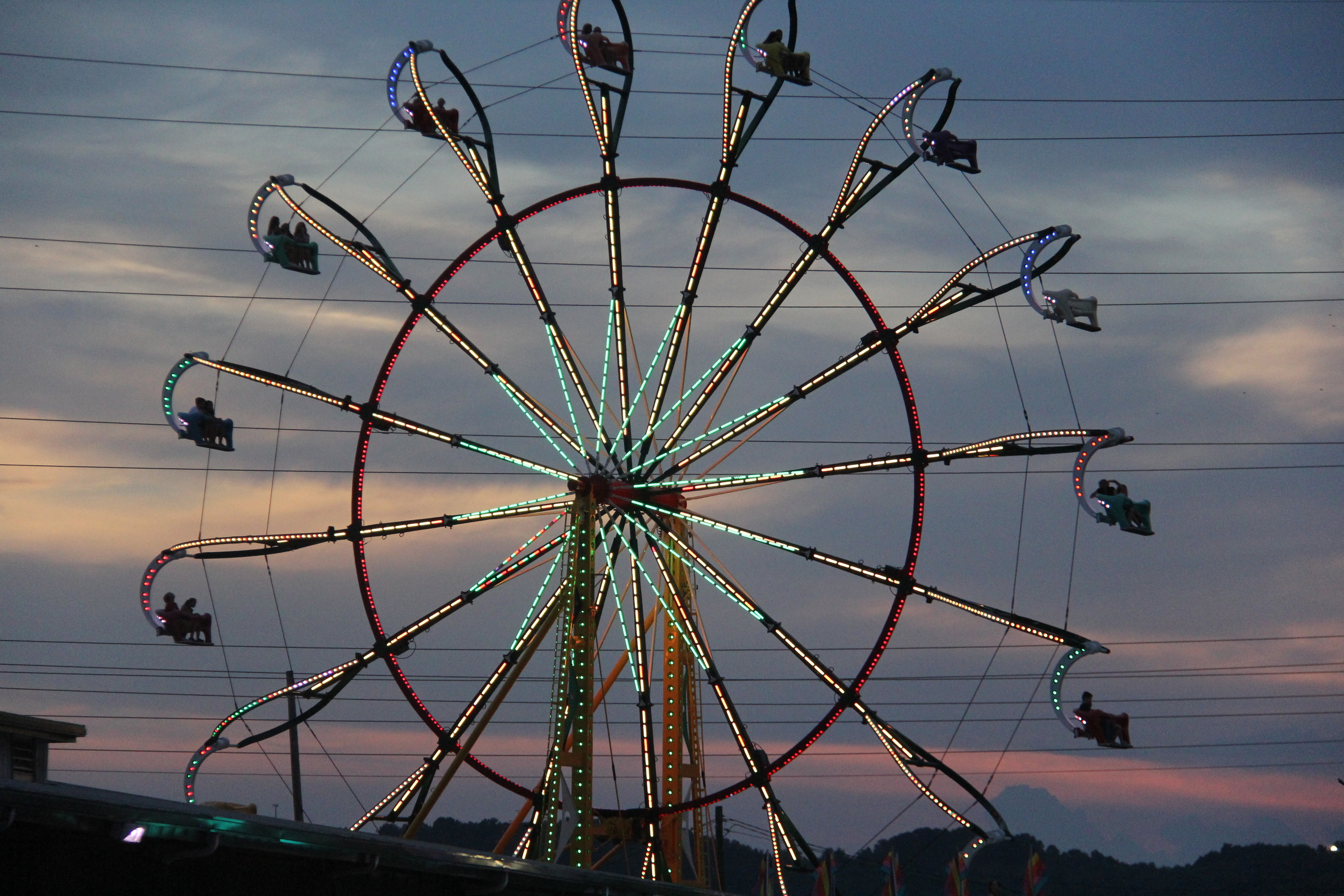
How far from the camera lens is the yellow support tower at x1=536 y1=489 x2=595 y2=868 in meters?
28.3

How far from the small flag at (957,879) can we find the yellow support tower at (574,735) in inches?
287

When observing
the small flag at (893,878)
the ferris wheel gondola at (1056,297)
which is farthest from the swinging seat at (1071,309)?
the small flag at (893,878)

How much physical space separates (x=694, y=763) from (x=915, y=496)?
799 cm

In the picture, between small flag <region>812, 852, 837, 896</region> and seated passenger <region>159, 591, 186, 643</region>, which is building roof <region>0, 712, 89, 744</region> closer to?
seated passenger <region>159, 591, 186, 643</region>

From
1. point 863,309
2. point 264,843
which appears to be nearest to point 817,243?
point 863,309

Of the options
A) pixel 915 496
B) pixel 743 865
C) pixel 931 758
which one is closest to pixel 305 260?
pixel 915 496

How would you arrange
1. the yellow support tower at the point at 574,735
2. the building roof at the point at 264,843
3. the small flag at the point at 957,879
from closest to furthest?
1. the building roof at the point at 264,843
2. the yellow support tower at the point at 574,735
3. the small flag at the point at 957,879

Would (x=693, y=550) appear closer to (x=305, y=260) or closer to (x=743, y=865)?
(x=305, y=260)

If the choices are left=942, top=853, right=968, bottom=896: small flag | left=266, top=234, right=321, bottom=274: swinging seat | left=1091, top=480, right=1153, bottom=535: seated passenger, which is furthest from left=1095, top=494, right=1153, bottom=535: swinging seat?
left=266, top=234, right=321, bottom=274: swinging seat

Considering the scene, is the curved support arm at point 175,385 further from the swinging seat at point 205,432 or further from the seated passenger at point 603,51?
the seated passenger at point 603,51

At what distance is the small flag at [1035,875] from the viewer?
107ft

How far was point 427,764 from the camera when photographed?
30.8 meters

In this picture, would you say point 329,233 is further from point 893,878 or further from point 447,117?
point 893,878

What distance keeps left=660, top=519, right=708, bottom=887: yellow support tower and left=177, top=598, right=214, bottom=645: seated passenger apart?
8928 mm
